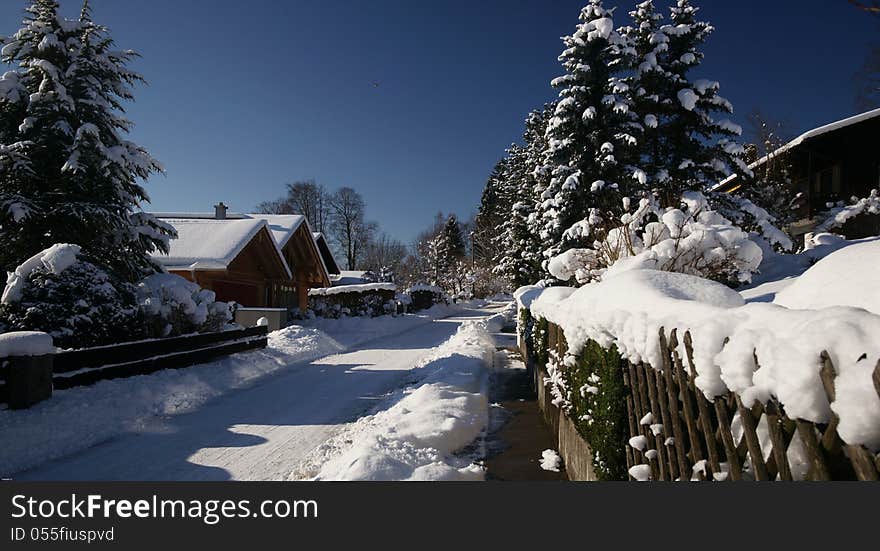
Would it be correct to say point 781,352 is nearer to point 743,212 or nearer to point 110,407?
point 110,407

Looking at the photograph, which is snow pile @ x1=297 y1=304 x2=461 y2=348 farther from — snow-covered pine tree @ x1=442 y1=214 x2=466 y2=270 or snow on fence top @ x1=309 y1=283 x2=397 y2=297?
snow-covered pine tree @ x1=442 y1=214 x2=466 y2=270

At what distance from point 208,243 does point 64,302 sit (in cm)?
1191

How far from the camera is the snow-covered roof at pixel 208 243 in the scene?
17891 mm

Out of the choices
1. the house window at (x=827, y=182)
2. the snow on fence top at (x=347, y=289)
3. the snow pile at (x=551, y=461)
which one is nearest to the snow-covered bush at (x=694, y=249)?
the snow pile at (x=551, y=461)

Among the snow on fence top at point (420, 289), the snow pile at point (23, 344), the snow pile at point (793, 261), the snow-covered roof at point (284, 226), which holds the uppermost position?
the snow-covered roof at point (284, 226)

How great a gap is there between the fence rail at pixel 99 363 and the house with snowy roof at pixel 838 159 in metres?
20.6

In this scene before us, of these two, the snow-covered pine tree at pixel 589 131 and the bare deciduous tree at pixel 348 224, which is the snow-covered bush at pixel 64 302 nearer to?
the snow-covered pine tree at pixel 589 131

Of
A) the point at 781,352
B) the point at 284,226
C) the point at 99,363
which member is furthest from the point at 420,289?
the point at 781,352

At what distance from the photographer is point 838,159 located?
23.1 m

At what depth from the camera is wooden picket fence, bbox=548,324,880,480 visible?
54.4 inches

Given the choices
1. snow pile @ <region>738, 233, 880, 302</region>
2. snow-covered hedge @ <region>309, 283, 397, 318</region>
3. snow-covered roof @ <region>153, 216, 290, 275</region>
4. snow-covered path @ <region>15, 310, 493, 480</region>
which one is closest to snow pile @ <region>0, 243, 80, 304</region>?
snow-covered path @ <region>15, 310, 493, 480</region>

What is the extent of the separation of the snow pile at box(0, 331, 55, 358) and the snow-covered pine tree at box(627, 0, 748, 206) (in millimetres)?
17653

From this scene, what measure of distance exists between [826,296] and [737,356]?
7.38 feet

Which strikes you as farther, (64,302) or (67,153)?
(67,153)
